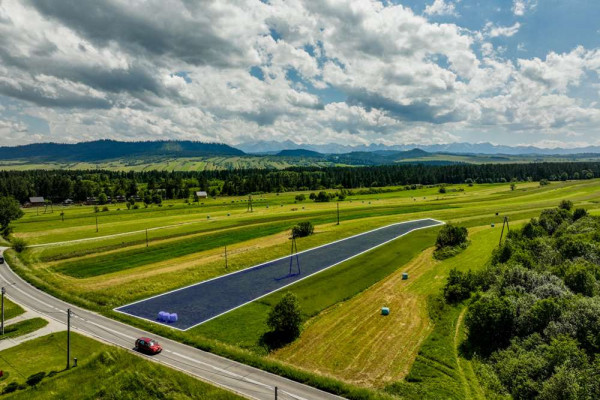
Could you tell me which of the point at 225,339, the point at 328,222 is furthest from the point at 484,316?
the point at 328,222

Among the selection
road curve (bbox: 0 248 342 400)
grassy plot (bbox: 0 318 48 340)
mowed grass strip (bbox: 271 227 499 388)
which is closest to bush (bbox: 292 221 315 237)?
mowed grass strip (bbox: 271 227 499 388)

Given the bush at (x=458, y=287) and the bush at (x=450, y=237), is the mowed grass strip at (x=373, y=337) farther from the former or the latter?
the bush at (x=450, y=237)

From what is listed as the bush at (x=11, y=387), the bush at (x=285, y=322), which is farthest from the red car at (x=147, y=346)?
the bush at (x=285, y=322)

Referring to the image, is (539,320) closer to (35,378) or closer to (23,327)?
(35,378)

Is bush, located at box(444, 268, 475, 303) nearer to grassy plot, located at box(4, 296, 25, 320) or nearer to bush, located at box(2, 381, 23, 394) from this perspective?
bush, located at box(2, 381, 23, 394)

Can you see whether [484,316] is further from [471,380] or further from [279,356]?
[279,356]

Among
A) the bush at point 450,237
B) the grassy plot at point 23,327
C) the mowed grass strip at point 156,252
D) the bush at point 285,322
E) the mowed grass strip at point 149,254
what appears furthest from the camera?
the bush at point 450,237

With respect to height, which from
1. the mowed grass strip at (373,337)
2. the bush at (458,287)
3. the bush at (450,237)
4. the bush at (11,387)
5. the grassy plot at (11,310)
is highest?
the bush at (450,237)
